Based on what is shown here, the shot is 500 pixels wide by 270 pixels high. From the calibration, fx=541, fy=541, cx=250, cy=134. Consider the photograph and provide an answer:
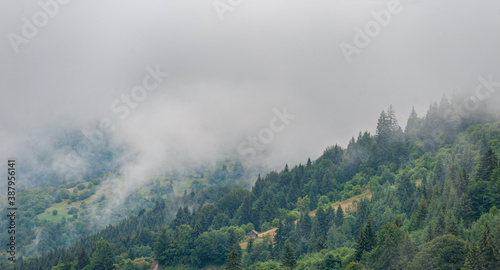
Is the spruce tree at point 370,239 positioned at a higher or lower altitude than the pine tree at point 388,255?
higher

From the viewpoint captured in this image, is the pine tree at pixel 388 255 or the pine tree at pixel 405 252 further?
the pine tree at pixel 388 255

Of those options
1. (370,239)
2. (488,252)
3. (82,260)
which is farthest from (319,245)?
(82,260)

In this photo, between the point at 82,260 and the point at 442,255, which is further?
the point at 82,260

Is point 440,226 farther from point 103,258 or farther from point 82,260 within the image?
point 82,260

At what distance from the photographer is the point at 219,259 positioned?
17488cm

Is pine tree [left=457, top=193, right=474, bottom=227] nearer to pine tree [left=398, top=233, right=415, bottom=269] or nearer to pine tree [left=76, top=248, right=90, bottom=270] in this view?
pine tree [left=398, top=233, right=415, bottom=269]

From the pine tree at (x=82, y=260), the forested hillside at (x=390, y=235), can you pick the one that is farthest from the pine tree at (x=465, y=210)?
the pine tree at (x=82, y=260)

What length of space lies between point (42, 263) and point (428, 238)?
13868 cm

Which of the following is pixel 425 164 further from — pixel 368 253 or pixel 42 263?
pixel 42 263

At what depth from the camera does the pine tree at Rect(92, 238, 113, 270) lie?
16975 cm

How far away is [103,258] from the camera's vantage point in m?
172

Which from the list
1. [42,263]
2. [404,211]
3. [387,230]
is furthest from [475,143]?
[42,263]

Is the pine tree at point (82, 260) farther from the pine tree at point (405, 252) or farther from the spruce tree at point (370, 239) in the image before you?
the pine tree at point (405, 252)

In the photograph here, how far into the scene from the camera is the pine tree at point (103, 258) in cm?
16975
